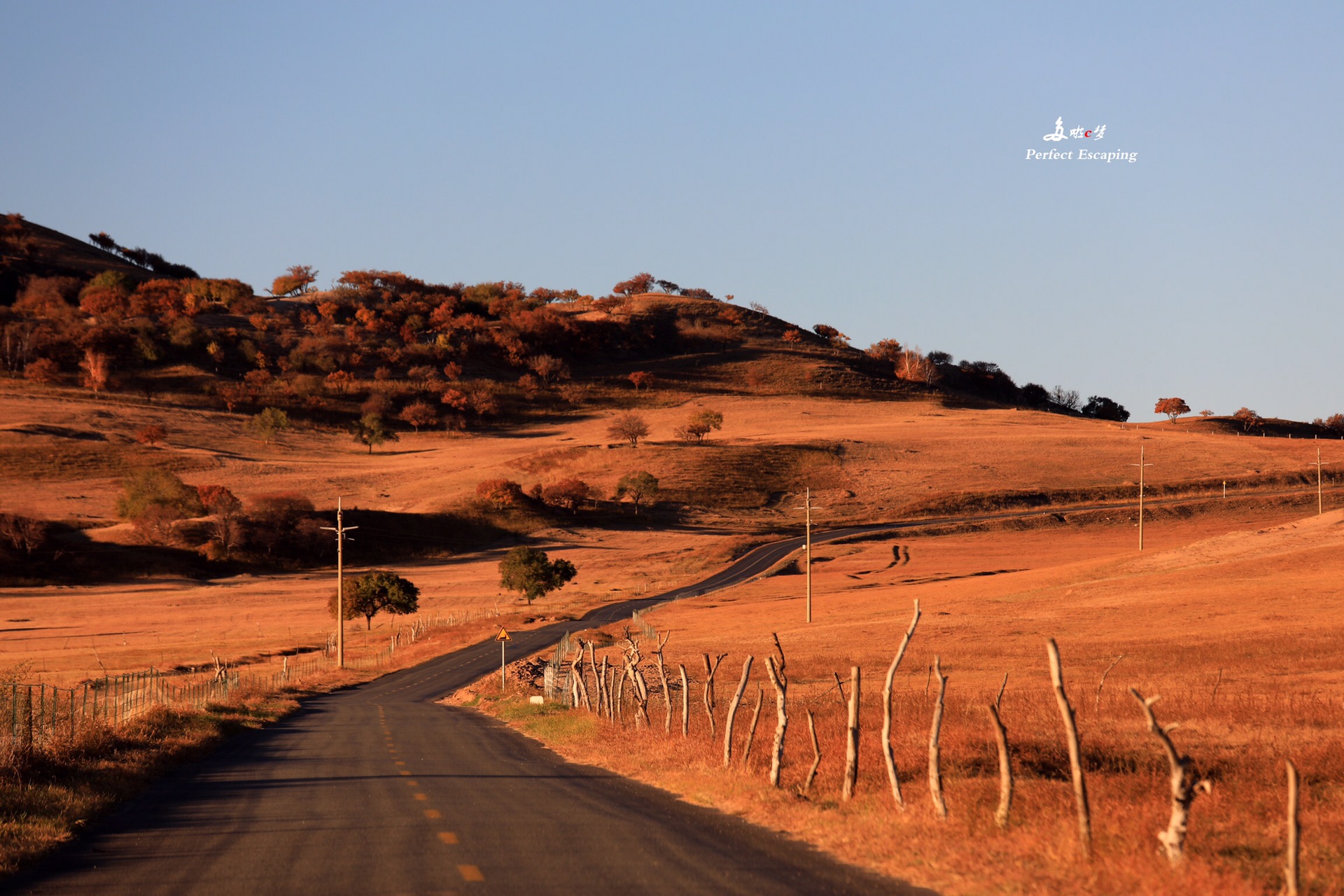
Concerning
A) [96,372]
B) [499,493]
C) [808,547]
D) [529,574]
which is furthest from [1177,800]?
[96,372]

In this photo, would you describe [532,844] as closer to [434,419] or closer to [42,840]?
[42,840]

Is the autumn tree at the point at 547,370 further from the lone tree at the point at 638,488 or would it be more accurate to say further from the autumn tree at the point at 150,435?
the lone tree at the point at 638,488

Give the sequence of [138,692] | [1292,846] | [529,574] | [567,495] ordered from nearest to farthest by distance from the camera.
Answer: [1292,846], [138,692], [529,574], [567,495]

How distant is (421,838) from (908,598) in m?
54.9

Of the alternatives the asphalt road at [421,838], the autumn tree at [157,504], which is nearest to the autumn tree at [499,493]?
the autumn tree at [157,504]

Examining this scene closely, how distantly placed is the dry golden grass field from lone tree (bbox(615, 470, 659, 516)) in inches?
148

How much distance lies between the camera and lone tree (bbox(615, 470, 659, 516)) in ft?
380

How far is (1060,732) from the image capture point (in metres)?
18.8

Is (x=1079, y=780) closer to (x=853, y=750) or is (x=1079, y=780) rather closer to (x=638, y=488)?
(x=853, y=750)

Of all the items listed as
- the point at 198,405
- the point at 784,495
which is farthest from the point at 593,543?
the point at 198,405

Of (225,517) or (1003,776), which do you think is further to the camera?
(225,517)

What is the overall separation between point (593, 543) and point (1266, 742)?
288 ft

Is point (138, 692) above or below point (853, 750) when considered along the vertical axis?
below

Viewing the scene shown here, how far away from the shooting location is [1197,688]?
25859 millimetres
